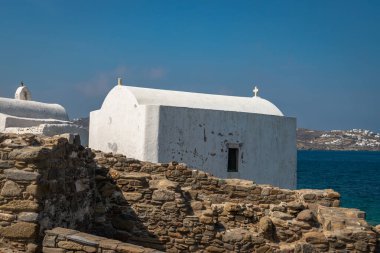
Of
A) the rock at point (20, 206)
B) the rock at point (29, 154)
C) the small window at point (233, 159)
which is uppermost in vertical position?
the small window at point (233, 159)

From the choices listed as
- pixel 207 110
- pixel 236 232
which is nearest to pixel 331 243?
pixel 236 232

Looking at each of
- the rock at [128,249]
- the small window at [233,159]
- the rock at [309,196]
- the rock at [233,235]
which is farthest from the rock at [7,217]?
the small window at [233,159]

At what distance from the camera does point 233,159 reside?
15.9 meters

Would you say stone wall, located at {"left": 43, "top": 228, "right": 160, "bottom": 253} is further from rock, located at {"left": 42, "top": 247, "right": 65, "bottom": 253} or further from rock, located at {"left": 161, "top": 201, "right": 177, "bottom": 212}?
rock, located at {"left": 161, "top": 201, "right": 177, "bottom": 212}

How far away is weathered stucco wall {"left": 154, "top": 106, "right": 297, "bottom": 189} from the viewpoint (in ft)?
48.3

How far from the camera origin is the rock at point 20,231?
5.46m

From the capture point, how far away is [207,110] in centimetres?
1519

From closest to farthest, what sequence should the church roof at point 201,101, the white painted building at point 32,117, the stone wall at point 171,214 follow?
the stone wall at point 171,214 < the church roof at point 201,101 < the white painted building at point 32,117

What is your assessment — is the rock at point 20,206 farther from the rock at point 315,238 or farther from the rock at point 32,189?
the rock at point 315,238

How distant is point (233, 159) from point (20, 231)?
36.1 feet

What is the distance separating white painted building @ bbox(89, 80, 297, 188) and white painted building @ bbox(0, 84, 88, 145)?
1169 millimetres

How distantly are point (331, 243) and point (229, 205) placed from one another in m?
1.72

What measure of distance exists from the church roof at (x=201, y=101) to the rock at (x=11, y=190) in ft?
31.4

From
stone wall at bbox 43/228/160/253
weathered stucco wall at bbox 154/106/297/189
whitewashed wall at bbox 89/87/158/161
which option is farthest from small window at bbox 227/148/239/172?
stone wall at bbox 43/228/160/253
